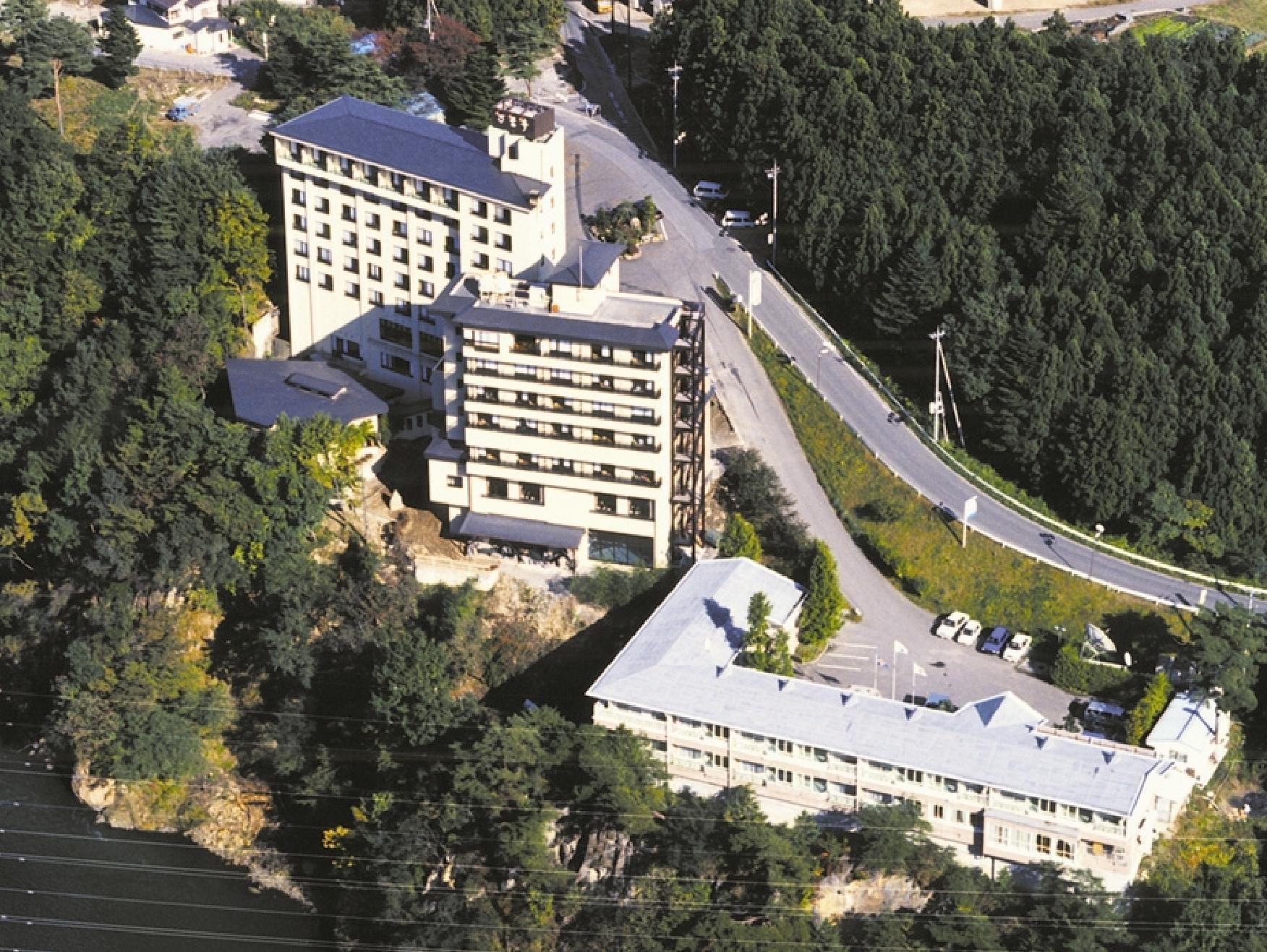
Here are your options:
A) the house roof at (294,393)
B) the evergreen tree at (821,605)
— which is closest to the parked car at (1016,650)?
the evergreen tree at (821,605)

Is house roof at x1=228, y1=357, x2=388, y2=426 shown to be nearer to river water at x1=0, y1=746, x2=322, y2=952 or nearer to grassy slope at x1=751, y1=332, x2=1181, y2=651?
river water at x1=0, y1=746, x2=322, y2=952

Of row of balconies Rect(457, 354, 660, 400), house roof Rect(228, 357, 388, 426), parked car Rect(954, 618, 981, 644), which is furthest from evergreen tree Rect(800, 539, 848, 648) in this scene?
house roof Rect(228, 357, 388, 426)

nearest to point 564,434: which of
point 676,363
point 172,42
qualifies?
point 676,363

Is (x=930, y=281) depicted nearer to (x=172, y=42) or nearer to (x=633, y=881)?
(x=633, y=881)

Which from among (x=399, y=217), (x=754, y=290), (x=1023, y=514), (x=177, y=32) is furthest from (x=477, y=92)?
(x=1023, y=514)

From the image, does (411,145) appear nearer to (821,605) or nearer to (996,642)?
(821,605)

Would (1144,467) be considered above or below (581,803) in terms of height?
above
